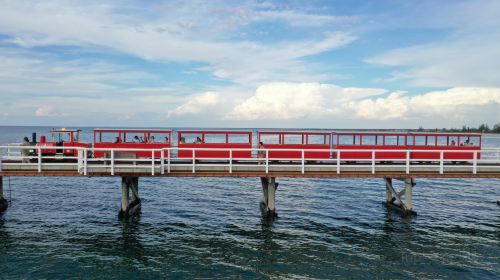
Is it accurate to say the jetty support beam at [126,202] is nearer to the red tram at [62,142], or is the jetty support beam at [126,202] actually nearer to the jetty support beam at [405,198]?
the red tram at [62,142]

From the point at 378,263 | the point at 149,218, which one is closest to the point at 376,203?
the point at 378,263

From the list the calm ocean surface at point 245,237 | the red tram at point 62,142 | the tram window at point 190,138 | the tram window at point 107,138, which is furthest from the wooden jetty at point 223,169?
the tram window at point 190,138

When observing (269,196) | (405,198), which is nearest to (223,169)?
(269,196)

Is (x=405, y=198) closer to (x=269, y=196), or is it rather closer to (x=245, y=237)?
(x=269, y=196)

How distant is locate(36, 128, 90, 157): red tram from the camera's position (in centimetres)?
2088

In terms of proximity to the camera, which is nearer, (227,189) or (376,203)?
(376,203)

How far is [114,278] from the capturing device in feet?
45.3

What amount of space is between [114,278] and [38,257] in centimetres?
397

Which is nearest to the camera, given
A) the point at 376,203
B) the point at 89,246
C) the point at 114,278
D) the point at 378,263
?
the point at 114,278

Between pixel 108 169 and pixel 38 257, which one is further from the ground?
pixel 108 169

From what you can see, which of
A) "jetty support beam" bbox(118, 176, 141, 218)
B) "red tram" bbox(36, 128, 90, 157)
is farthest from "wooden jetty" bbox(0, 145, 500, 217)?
"red tram" bbox(36, 128, 90, 157)

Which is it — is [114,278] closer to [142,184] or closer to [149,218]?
[149,218]

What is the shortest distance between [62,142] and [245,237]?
11.7m

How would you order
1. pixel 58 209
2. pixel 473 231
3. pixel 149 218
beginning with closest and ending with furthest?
pixel 473 231 < pixel 149 218 < pixel 58 209
